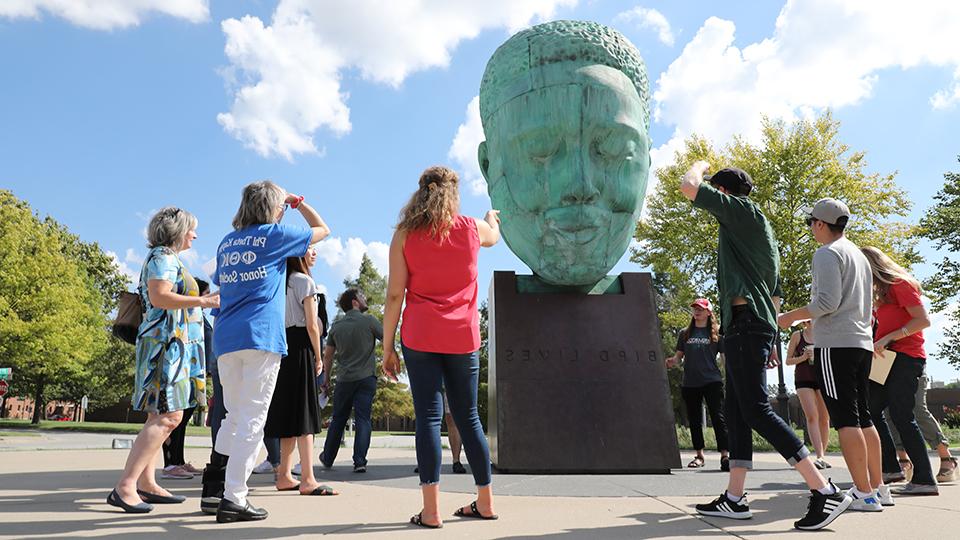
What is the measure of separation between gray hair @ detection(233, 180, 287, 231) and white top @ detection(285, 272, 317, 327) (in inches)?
34.2

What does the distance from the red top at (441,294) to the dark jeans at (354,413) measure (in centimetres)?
306

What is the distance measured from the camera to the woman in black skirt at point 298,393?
4266mm

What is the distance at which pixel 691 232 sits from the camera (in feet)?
68.2

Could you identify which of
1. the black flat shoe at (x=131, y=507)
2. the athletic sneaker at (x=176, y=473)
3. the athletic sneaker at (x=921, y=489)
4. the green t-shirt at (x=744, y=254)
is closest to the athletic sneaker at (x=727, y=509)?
the green t-shirt at (x=744, y=254)

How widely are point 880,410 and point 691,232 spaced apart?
1668cm

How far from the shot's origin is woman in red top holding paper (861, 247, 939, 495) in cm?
443

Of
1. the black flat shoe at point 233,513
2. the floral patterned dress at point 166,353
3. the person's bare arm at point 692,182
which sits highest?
the person's bare arm at point 692,182

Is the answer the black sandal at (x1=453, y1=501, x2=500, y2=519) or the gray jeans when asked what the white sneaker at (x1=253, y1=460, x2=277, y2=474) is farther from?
the gray jeans

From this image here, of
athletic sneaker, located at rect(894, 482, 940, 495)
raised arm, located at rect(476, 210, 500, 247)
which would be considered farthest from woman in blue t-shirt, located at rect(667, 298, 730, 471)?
raised arm, located at rect(476, 210, 500, 247)

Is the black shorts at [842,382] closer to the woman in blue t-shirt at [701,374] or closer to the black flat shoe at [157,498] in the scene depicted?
the woman in blue t-shirt at [701,374]

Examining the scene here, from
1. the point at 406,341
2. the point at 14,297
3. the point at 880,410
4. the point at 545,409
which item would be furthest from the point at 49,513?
the point at 14,297

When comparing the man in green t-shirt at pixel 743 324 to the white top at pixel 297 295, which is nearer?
the man in green t-shirt at pixel 743 324

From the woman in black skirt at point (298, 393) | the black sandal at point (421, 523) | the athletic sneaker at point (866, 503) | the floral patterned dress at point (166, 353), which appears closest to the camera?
the black sandal at point (421, 523)

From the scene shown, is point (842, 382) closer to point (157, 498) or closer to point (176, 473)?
point (157, 498)
